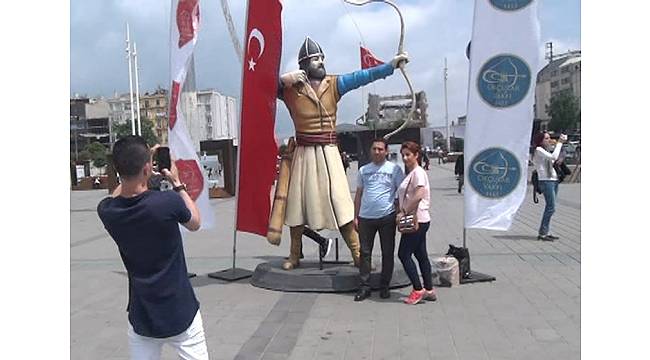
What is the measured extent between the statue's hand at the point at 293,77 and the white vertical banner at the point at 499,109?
1.74 metres

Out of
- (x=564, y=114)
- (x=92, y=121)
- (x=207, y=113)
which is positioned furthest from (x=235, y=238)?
(x=92, y=121)

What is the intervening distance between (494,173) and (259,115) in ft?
8.36

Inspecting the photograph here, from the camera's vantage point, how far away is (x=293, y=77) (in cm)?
659

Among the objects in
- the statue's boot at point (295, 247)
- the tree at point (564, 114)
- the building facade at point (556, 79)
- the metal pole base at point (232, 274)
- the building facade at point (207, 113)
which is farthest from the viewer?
the building facade at point (556, 79)

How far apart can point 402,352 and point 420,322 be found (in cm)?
80

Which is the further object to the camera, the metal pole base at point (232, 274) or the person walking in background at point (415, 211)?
the metal pole base at point (232, 274)

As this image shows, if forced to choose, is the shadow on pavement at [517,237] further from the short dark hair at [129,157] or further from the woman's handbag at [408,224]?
the short dark hair at [129,157]

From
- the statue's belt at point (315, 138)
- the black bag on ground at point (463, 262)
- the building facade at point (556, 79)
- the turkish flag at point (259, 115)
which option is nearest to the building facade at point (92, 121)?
the building facade at point (556, 79)

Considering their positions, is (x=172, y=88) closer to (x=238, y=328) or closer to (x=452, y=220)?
(x=238, y=328)

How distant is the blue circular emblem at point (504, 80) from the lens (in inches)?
252

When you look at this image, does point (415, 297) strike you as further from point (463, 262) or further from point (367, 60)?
point (367, 60)

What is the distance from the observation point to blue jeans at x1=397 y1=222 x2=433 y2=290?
Result: 5.82 meters

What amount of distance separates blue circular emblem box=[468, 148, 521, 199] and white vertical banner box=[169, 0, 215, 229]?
2.95 m

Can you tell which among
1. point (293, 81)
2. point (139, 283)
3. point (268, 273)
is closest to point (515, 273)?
point (268, 273)
